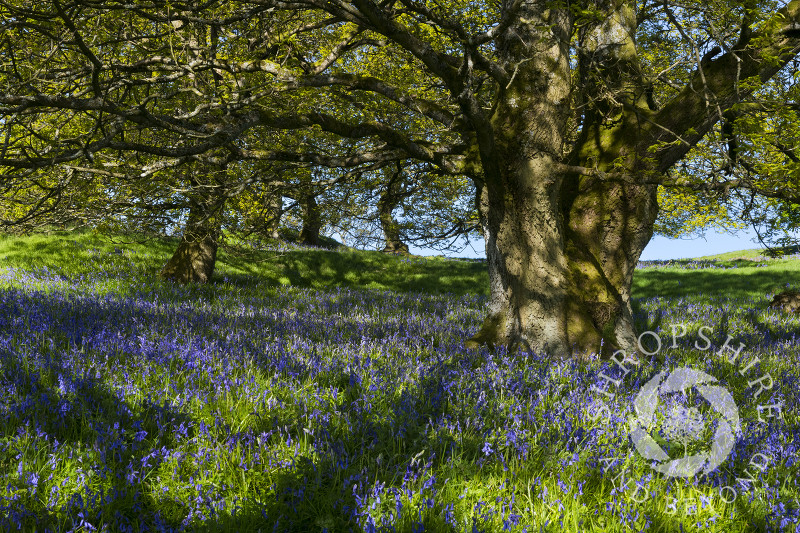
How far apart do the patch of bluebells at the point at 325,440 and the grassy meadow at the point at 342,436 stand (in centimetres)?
2

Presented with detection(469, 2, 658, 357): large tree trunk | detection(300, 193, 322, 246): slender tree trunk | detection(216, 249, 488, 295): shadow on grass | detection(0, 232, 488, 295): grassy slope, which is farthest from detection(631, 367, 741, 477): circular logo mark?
detection(216, 249, 488, 295): shadow on grass

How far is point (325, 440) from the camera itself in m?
3.26

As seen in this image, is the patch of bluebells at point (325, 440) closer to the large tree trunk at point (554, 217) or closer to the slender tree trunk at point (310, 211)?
the large tree trunk at point (554, 217)

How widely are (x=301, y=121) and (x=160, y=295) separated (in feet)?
16.0

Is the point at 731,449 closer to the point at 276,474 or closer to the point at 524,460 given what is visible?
the point at 524,460

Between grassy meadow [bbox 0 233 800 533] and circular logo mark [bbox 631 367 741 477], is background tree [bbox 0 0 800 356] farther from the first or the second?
circular logo mark [bbox 631 367 741 477]

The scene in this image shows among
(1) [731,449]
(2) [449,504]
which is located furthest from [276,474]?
(1) [731,449]

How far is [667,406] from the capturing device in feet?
13.6

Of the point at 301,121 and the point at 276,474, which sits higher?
the point at 301,121

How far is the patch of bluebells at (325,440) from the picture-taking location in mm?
2627

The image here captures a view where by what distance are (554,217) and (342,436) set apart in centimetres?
450

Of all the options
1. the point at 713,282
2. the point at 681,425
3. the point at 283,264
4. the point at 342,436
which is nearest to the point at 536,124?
the point at 681,425

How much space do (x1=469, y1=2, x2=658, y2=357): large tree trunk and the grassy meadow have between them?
0.90m

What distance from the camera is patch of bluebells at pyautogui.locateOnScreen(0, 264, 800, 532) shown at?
2.63m
